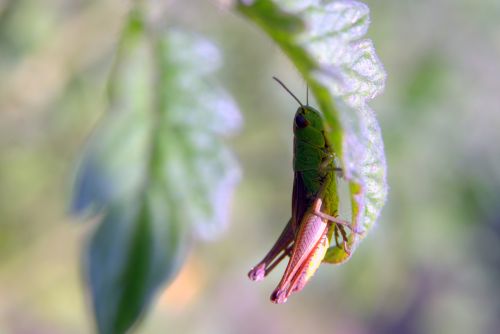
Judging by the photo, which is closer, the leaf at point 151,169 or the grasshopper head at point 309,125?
the leaf at point 151,169

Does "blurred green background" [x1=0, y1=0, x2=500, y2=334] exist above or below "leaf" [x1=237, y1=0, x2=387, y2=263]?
below

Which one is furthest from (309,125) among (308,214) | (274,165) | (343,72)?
(274,165)

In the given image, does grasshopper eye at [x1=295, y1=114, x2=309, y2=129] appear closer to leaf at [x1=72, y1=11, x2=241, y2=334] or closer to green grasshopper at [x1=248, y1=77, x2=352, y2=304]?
green grasshopper at [x1=248, y1=77, x2=352, y2=304]

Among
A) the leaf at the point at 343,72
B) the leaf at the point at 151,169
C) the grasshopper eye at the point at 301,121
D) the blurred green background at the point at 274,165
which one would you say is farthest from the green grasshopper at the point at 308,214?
the blurred green background at the point at 274,165

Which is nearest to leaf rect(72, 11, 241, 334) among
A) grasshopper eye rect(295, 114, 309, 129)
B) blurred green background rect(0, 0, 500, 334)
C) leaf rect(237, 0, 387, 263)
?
leaf rect(237, 0, 387, 263)

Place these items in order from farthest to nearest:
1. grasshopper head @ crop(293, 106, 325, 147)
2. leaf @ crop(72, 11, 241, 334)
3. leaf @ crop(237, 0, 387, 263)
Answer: grasshopper head @ crop(293, 106, 325, 147)
leaf @ crop(72, 11, 241, 334)
leaf @ crop(237, 0, 387, 263)

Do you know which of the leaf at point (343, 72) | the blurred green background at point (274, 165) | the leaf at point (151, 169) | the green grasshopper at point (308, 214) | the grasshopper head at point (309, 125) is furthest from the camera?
the blurred green background at point (274, 165)

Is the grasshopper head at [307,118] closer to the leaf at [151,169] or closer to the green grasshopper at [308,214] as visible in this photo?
the green grasshopper at [308,214]
